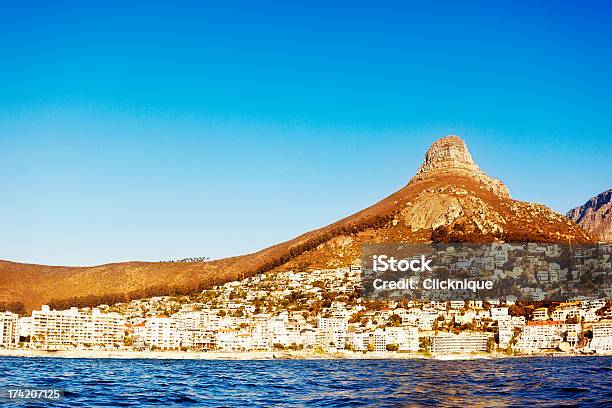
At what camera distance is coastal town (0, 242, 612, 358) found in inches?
5555

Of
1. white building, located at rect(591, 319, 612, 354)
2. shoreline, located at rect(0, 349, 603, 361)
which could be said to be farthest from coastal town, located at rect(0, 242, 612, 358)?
shoreline, located at rect(0, 349, 603, 361)

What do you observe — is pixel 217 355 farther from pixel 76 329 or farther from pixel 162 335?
pixel 76 329

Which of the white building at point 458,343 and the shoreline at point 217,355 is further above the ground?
the white building at point 458,343

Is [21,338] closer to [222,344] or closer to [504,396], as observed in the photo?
[222,344]

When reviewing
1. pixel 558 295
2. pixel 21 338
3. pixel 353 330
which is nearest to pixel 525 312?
pixel 558 295

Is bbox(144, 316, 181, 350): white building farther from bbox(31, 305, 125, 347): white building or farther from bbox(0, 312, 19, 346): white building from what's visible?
bbox(0, 312, 19, 346): white building

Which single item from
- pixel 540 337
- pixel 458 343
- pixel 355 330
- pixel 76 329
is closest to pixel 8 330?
pixel 76 329

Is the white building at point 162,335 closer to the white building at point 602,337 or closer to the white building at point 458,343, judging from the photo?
the white building at point 458,343

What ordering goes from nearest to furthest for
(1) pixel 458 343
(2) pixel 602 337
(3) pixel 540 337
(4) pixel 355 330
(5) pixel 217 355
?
(1) pixel 458 343 < (5) pixel 217 355 < (2) pixel 602 337 < (3) pixel 540 337 < (4) pixel 355 330

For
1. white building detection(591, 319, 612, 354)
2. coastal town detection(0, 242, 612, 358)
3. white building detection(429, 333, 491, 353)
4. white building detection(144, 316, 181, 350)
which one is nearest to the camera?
white building detection(429, 333, 491, 353)

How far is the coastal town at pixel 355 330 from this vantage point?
14109 centimetres

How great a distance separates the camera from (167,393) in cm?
3762

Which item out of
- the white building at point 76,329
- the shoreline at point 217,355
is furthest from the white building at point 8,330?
the shoreline at point 217,355

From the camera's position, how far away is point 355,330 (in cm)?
15638
